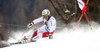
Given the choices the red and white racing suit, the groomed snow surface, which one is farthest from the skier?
the groomed snow surface

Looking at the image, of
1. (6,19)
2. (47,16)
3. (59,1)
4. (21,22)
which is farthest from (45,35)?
(59,1)

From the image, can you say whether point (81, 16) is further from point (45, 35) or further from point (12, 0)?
point (12, 0)

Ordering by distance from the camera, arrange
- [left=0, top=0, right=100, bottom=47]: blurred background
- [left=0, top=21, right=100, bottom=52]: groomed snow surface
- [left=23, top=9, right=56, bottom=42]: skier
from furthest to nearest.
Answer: [left=0, top=0, right=100, bottom=47]: blurred background, [left=23, top=9, right=56, bottom=42]: skier, [left=0, top=21, right=100, bottom=52]: groomed snow surface

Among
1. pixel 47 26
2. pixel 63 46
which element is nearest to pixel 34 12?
pixel 47 26

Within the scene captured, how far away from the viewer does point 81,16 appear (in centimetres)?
355

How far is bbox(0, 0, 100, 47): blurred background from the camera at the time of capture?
9.61 ft

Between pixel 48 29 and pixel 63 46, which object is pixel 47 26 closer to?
pixel 48 29

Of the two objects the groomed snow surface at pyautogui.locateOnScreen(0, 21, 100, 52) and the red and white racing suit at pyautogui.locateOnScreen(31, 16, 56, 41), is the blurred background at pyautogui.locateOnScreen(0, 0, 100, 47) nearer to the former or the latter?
the red and white racing suit at pyautogui.locateOnScreen(31, 16, 56, 41)

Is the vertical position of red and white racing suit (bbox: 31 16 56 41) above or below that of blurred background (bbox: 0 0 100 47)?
below

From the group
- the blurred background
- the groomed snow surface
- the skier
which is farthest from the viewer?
the blurred background

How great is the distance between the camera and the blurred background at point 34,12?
2928 mm

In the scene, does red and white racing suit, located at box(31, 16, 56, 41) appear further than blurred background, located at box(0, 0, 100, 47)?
No

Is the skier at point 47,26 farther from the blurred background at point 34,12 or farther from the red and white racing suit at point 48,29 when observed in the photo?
the blurred background at point 34,12

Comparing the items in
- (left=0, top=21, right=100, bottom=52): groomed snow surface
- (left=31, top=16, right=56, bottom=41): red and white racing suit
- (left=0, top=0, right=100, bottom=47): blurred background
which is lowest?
(left=0, top=21, right=100, bottom=52): groomed snow surface
